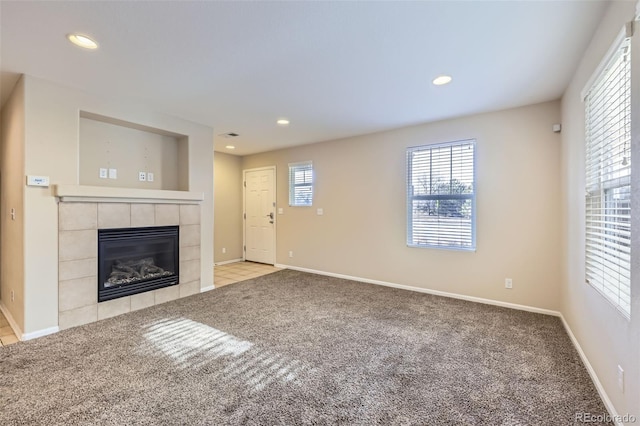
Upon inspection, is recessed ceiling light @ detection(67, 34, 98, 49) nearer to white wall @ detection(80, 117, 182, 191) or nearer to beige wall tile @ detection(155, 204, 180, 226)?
white wall @ detection(80, 117, 182, 191)

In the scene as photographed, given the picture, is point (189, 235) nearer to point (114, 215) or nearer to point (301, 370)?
point (114, 215)

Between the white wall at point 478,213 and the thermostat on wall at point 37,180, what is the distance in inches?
142

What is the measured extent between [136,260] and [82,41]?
2.40 metres

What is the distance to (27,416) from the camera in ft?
5.49

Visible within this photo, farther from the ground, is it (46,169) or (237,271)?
(46,169)

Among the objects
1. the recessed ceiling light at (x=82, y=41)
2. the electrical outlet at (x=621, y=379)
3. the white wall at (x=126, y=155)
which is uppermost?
the recessed ceiling light at (x=82, y=41)

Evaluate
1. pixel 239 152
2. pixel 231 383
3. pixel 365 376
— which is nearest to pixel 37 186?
pixel 231 383

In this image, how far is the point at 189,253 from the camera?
402 cm

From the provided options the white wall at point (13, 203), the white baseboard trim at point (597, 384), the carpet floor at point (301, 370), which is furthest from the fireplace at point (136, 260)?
A: the white baseboard trim at point (597, 384)

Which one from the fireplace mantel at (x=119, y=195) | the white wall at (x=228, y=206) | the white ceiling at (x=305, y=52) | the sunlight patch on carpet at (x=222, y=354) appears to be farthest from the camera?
the white wall at (x=228, y=206)

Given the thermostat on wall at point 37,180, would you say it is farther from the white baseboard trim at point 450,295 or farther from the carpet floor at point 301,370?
the white baseboard trim at point 450,295

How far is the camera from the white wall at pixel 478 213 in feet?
11.0

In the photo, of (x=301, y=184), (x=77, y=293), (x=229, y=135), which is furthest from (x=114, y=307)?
(x=301, y=184)

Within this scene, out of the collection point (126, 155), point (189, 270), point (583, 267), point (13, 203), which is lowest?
point (189, 270)
